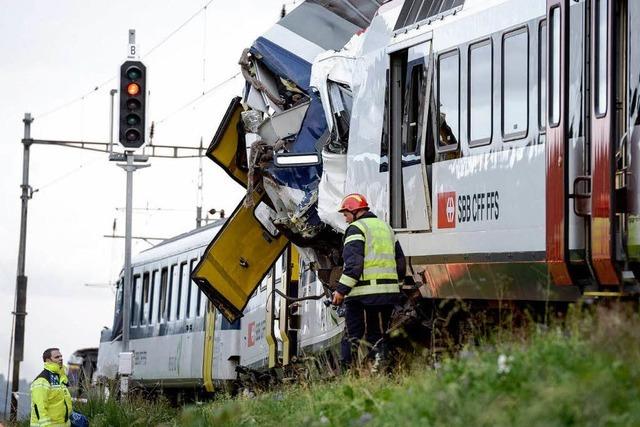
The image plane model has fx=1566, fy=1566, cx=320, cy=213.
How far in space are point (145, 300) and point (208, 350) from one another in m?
6.44

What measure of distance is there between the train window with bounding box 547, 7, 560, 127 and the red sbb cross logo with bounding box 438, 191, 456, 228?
1897 mm

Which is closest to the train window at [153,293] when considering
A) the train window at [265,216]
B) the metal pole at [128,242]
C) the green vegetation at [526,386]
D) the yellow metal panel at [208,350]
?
the metal pole at [128,242]

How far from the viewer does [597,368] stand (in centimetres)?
828

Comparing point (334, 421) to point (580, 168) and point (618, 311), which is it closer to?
point (618, 311)

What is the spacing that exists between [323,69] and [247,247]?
11.9ft

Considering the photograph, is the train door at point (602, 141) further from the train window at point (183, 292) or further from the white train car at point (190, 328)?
the train window at point (183, 292)

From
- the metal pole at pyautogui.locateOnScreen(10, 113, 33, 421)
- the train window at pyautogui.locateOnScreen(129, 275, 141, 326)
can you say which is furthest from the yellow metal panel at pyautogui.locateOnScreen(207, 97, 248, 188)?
the metal pole at pyautogui.locateOnScreen(10, 113, 33, 421)

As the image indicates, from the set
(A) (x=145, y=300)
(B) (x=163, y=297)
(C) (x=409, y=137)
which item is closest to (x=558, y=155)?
(C) (x=409, y=137)

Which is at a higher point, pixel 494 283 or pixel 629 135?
pixel 629 135

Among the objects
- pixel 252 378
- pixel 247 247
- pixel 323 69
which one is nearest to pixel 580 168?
pixel 323 69

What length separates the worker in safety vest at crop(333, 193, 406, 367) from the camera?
569 inches

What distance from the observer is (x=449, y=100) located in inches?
571

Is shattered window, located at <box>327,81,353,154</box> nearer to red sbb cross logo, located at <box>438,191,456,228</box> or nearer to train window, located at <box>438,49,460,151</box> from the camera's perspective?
train window, located at <box>438,49,460,151</box>

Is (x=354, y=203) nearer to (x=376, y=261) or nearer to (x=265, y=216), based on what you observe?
(x=376, y=261)
